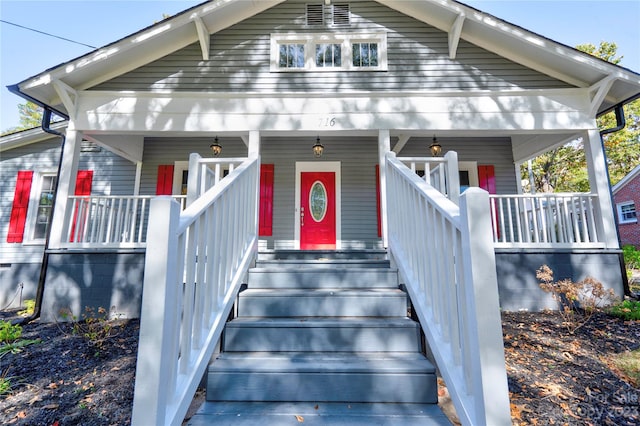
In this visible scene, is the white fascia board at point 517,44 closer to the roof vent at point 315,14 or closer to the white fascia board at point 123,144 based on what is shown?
the roof vent at point 315,14

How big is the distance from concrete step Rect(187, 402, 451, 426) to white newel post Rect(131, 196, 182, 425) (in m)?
0.37

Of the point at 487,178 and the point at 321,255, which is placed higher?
the point at 487,178

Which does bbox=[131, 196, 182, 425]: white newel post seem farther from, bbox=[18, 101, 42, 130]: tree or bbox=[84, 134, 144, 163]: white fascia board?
bbox=[18, 101, 42, 130]: tree

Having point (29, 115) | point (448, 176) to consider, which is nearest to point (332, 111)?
point (448, 176)

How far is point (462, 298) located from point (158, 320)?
4.41 feet

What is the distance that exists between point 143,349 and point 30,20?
364 inches

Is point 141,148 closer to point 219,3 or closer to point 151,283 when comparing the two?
point 219,3

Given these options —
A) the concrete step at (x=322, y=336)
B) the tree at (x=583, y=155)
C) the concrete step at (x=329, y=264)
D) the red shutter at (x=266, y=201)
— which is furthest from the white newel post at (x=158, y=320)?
the tree at (x=583, y=155)

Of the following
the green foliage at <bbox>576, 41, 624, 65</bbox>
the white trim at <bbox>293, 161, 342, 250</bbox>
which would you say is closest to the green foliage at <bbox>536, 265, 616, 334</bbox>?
the white trim at <bbox>293, 161, 342, 250</bbox>

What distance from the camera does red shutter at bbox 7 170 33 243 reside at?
599 cm

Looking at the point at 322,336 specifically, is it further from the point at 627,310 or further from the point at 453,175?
the point at 627,310

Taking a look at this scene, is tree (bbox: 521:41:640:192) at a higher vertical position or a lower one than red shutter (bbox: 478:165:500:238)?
higher

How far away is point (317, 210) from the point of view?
5.80 metres

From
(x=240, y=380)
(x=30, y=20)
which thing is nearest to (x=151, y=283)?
(x=240, y=380)
